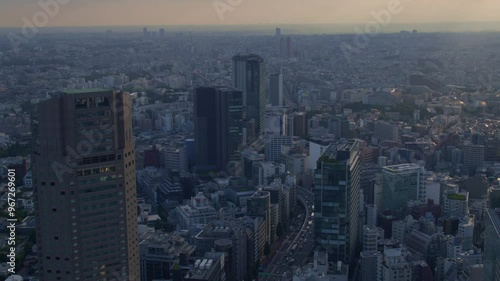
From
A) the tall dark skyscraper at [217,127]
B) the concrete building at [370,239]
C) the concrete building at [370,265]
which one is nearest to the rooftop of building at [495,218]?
the concrete building at [370,265]


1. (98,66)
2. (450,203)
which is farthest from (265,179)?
(98,66)

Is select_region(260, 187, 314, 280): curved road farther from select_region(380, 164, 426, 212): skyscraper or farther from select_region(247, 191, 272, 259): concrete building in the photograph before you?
select_region(380, 164, 426, 212): skyscraper

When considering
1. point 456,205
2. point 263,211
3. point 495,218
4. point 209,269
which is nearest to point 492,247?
point 495,218

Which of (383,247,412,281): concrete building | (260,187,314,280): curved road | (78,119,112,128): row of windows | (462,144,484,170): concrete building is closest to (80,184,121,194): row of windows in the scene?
(78,119,112,128): row of windows

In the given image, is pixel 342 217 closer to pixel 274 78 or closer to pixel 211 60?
pixel 274 78

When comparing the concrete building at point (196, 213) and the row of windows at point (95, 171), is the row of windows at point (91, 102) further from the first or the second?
the concrete building at point (196, 213)
